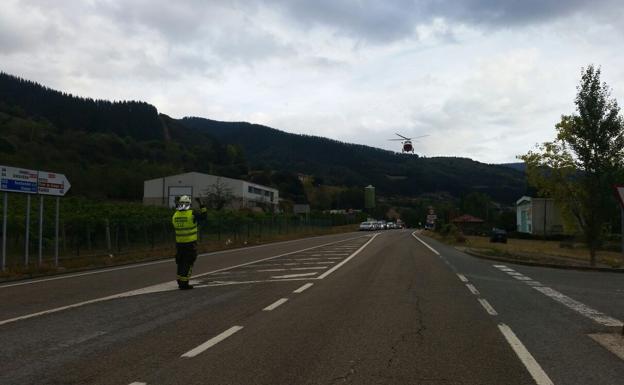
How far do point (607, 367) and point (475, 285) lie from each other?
7.54 metres

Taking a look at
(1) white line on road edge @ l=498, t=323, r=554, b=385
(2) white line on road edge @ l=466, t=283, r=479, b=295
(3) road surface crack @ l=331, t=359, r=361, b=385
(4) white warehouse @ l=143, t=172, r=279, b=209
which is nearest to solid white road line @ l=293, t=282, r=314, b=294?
(2) white line on road edge @ l=466, t=283, r=479, b=295

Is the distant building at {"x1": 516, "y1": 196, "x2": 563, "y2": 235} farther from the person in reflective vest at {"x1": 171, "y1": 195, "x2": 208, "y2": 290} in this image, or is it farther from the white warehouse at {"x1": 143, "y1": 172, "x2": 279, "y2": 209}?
the person in reflective vest at {"x1": 171, "y1": 195, "x2": 208, "y2": 290}

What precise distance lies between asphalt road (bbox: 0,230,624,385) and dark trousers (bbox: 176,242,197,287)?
36 centimetres

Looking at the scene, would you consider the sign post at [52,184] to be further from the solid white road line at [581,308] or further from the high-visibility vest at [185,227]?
the solid white road line at [581,308]

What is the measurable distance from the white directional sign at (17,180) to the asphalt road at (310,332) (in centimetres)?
467

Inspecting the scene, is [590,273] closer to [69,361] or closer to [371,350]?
[371,350]

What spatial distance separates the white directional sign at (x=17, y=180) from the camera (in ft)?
56.3

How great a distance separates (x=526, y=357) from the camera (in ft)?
21.1

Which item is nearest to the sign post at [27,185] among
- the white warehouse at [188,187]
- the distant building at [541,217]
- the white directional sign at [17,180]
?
the white directional sign at [17,180]

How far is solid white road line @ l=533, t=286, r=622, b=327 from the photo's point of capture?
8.78m

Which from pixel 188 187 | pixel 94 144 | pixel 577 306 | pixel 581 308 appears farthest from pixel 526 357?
pixel 94 144

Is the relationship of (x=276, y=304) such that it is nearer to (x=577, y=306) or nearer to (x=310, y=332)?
(x=310, y=332)

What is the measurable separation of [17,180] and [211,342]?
13222 mm

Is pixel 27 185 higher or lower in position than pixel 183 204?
higher
